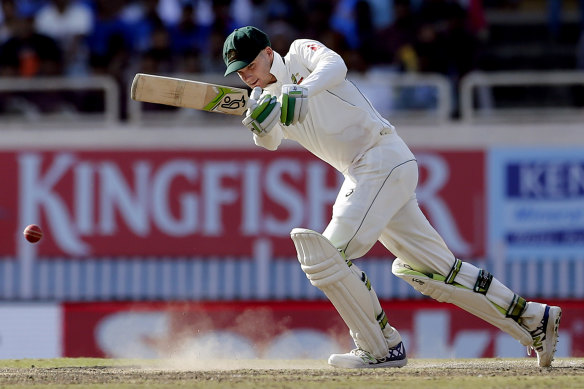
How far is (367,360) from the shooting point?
6719 millimetres

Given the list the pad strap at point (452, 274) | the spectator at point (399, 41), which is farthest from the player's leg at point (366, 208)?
the spectator at point (399, 41)

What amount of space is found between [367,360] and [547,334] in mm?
968

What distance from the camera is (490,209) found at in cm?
1198

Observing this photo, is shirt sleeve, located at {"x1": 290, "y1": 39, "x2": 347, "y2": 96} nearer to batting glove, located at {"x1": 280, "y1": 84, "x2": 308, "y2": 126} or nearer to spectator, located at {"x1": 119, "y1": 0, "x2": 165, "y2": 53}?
batting glove, located at {"x1": 280, "y1": 84, "x2": 308, "y2": 126}

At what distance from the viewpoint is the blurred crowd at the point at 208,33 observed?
41.2 ft

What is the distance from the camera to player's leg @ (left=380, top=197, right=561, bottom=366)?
6691 millimetres

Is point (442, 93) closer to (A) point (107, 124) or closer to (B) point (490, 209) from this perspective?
(B) point (490, 209)

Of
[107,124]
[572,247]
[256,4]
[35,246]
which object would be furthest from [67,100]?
[572,247]

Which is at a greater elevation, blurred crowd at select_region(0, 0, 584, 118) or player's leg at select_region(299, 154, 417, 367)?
blurred crowd at select_region(0, 0, 584, 118)

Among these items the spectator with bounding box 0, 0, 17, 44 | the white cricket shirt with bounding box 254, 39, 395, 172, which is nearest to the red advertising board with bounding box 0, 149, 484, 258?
the spectator with bounding box 0, 0, 17, 44

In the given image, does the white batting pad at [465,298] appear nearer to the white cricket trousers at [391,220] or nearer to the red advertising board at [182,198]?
the white cricket trousers at [391,220]

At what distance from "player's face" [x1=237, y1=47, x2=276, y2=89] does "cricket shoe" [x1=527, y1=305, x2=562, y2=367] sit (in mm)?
1921

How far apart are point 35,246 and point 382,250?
10.8 feet

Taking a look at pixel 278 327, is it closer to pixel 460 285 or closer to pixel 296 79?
pixel 460 285
